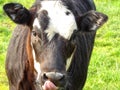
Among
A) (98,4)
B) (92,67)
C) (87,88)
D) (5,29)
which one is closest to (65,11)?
(87,88)

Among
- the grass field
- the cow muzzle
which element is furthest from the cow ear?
the grass field

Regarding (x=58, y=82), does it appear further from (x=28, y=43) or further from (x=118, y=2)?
(x=118, y=2)

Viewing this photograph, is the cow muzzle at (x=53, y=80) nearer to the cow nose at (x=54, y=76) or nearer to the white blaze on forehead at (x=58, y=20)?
the cow nose at (x=54, y=76)

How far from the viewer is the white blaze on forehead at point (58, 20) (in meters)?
5.48

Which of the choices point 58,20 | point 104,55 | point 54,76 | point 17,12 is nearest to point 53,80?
point 54,76

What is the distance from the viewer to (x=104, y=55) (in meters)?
9.58

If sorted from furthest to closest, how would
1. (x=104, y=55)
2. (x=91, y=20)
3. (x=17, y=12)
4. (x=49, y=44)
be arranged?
(x=104, y=55), (x=91, y=20), (x=17, y=12), (x=49, y=44)

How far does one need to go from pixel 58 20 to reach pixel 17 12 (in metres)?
0.51

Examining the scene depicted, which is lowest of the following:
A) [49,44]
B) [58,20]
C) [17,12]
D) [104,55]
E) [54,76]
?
[104,55]

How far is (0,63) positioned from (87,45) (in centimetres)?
260

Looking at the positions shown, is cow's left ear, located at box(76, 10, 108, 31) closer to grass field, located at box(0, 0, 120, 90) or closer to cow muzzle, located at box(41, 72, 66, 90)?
cow muzzle, located at box(41, 72, 66, 90)

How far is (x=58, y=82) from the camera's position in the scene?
512 cm

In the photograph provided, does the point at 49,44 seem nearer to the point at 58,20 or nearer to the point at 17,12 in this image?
the point at 58,20

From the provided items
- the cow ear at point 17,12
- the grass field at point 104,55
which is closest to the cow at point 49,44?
the cow ear at point 17,12
